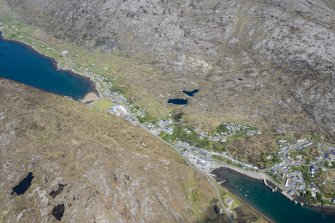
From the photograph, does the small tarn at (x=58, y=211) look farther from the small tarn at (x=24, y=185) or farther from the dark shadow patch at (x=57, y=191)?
the small tarn at (x=24, y=185)

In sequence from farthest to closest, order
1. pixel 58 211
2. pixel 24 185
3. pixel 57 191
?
pixel 24 185
pixel 57 191
pixel 58 211

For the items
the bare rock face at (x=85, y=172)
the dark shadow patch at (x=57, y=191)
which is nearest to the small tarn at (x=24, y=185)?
the bare rock face at (x=85, y=172)

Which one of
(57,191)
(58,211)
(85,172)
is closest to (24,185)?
(57,191)

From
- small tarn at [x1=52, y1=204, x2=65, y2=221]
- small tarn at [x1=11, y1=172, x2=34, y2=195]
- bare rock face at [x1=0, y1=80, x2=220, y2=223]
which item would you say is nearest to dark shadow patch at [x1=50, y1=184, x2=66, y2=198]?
bare rock face at [x1=0, y1=80, x2=220, y2=223]

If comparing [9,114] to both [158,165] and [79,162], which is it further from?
[158,165]

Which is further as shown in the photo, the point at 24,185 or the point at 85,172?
the point at 85,172

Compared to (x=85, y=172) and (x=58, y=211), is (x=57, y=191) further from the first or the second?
(x=85, y=172)
